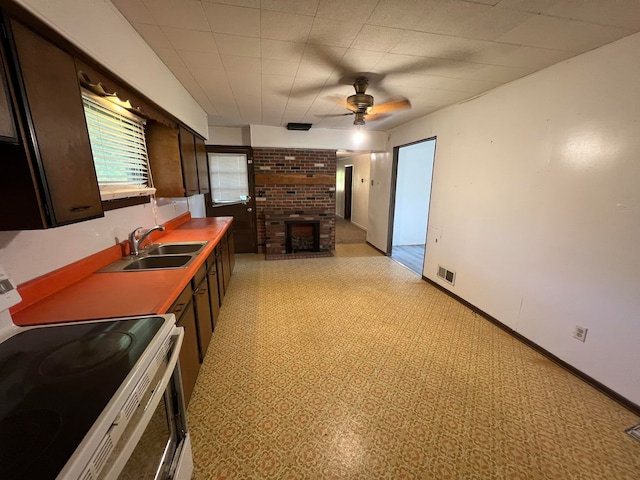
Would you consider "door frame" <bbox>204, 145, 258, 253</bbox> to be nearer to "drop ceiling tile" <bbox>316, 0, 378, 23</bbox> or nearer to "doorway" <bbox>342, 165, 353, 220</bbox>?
"drop ceiling tile" <bbox>316, 0, 378, 23</bbox>

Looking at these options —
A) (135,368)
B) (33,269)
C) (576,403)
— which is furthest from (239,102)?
(576,403)

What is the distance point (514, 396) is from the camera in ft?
5.93

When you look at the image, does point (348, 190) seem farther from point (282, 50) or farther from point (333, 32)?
point (333, 32)

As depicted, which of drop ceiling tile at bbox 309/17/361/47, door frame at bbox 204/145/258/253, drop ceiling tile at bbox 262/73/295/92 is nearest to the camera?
drop ceiling tile at bbox 309/17/361/47

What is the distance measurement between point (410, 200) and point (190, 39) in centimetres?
488

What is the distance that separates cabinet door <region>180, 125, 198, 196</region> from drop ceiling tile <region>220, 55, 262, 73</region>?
819mm

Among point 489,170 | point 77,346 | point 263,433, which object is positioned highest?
point 489,170

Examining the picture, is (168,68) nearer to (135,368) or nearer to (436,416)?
(135,368)

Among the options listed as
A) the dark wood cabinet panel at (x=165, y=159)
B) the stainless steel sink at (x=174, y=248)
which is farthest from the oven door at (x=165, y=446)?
the dark wood cabinet panel at (x=165, y=159)

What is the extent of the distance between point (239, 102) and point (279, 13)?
1.93 meters

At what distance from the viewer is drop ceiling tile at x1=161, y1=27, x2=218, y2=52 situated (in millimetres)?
1713

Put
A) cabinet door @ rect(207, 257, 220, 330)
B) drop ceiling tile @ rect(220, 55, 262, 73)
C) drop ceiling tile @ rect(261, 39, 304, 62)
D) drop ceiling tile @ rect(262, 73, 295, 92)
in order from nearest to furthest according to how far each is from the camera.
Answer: drop ceiling tile @ rect(261, 39, 304, 62) < drop ceiling tile @ rect(220, 55, 262, 73) < cabinet door @ rect(207, 257, 220, 330) < drop ceiling tile @ rect(262, 73, 295, 92)

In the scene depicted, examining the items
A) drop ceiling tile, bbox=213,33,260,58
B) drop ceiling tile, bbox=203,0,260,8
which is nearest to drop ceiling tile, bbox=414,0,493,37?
drop ceiling tile, bbox=203,0,260,8

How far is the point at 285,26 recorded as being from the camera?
64.5 inches
